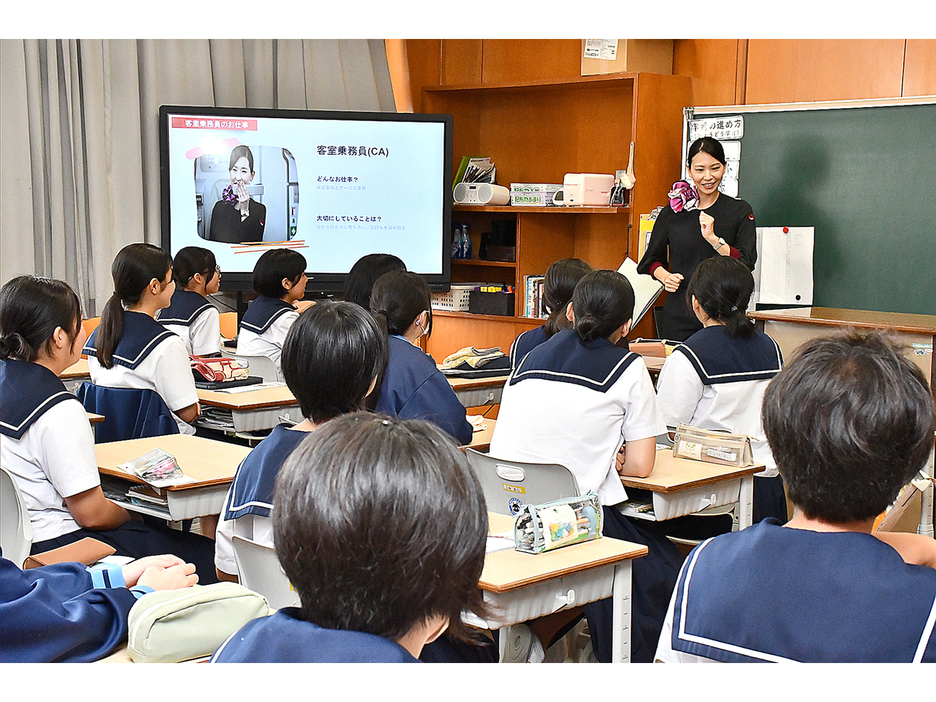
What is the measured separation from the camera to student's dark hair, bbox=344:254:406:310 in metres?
3.52

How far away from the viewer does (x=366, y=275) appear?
3.54 metres

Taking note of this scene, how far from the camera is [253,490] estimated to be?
208cm

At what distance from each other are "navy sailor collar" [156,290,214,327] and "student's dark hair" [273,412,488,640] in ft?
14.1

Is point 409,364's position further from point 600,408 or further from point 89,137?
point 89,137

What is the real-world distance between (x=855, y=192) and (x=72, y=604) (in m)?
4.94

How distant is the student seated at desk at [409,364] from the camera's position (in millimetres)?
2900

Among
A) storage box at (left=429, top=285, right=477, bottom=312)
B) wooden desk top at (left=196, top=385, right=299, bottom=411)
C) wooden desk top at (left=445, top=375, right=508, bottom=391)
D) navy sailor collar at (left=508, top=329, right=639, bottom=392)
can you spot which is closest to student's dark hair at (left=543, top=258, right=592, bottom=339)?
wooden desk top at (left=445, top=375, right=508, bottom=391)

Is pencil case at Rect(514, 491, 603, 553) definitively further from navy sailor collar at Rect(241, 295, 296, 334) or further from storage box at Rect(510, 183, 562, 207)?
storage box at Rect(510, 183, 562, 207)

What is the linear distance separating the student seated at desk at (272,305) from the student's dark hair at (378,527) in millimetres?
3980
